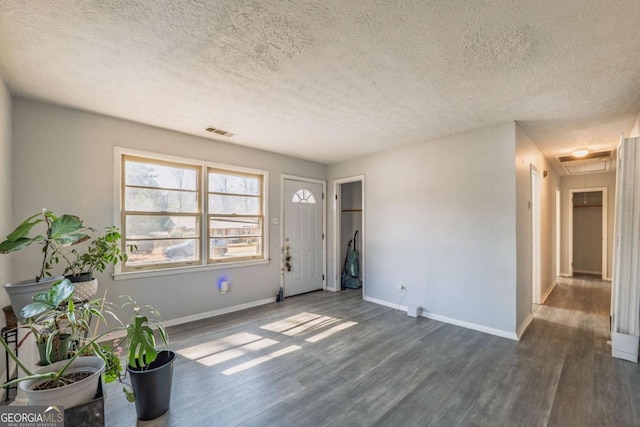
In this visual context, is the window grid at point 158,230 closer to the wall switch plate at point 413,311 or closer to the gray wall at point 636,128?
the wall switch plate at point 413,311

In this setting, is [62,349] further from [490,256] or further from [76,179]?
[490,256]

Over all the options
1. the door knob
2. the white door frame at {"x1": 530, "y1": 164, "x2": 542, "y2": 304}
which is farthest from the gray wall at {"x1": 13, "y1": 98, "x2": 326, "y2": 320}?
the white door frame at {"x1": 530, "y1": 164, "x2": 542, "y2": 304}

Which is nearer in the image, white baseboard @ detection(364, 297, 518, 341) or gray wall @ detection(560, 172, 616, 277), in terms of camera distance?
white baseboard @ detection(364, 297, 518, 341)

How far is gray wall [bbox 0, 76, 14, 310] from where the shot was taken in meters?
2.24

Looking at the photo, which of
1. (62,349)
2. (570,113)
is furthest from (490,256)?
(62,349)

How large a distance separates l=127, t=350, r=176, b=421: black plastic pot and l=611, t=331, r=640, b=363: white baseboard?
4.03 m

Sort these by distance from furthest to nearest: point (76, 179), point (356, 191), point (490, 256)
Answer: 1. point (356, 191)
2. point (490, 256)
3. point (76, 179)

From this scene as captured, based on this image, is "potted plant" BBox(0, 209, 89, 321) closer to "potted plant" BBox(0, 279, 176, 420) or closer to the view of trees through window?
"potted plant" BBox(0, 279, 176, 420)

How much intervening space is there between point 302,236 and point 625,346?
13.7ft

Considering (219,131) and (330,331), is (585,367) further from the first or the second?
(219,131)

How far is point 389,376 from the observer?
2373 millimetres

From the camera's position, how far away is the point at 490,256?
10.9 feet

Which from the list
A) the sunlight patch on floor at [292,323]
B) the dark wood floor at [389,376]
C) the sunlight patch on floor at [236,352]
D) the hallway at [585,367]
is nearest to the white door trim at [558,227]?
the hallway at [585,367]

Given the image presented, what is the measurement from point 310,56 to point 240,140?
89.7 inches
